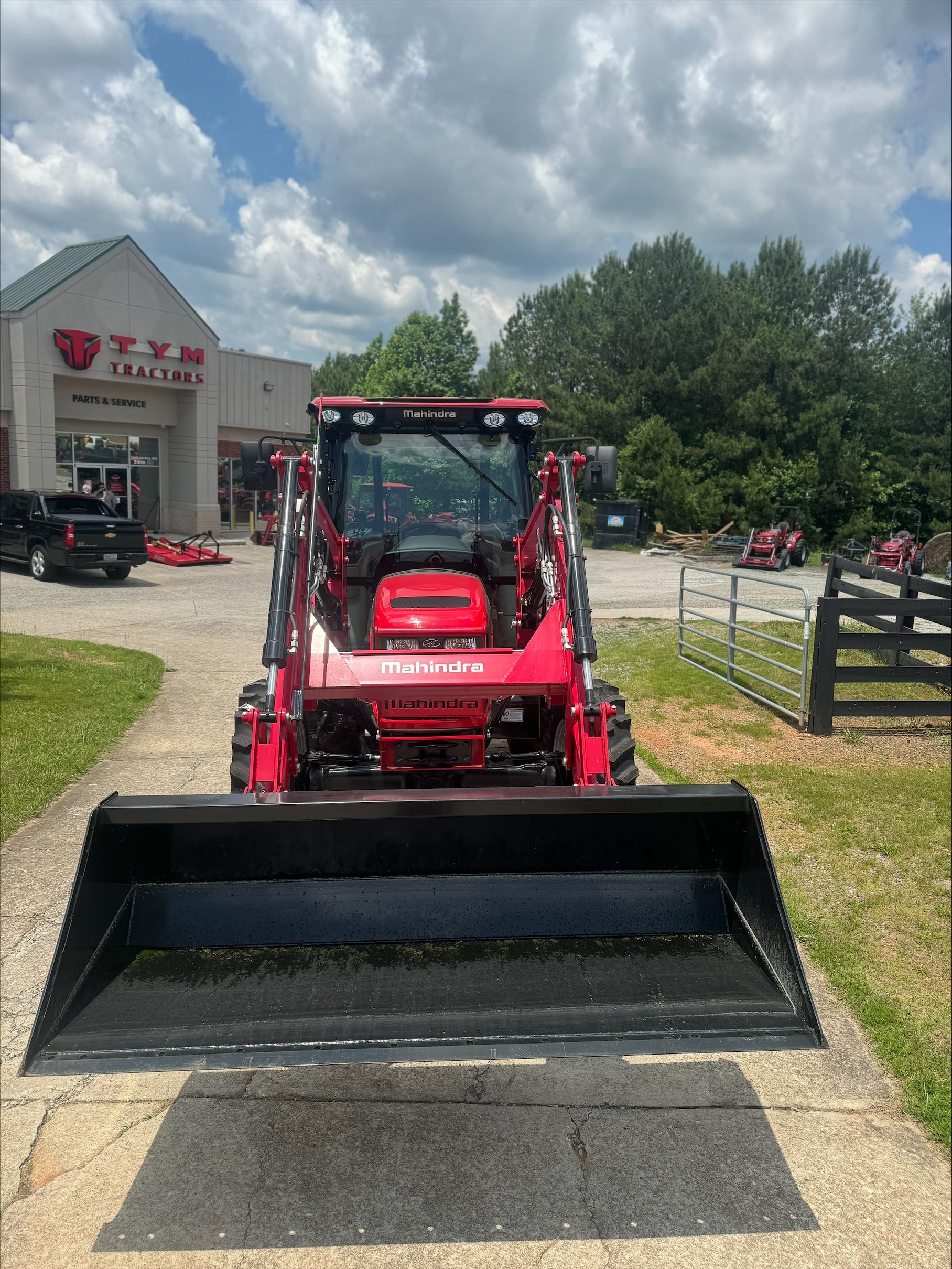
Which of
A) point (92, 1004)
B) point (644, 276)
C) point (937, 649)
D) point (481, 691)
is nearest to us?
point (92, 1004)

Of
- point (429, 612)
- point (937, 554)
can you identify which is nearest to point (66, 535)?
point (429, 612)

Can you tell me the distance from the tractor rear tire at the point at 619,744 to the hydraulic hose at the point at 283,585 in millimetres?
1771

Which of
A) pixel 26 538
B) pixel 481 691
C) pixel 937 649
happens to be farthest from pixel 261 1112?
pixel 26 538

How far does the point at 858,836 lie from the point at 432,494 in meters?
3.72

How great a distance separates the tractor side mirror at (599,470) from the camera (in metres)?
5.21

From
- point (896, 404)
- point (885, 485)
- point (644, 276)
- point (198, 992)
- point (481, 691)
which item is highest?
point (644, 276)

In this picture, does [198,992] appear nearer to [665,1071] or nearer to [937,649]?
[665,1071]

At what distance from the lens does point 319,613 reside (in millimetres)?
5465

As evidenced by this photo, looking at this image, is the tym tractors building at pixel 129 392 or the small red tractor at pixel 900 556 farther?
the small red tractor at pixel 900 556

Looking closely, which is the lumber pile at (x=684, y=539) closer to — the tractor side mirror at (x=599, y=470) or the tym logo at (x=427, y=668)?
the tractor side mirror at (x=599, y=470)

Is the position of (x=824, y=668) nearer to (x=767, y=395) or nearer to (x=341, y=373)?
(x=767, y=395)

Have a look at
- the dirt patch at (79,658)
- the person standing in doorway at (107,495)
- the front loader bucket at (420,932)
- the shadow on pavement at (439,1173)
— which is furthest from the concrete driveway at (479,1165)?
the person standing in doorway at (107,495)

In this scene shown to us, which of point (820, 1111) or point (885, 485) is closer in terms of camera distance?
point (820, 1111)

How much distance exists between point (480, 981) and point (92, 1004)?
127cm
